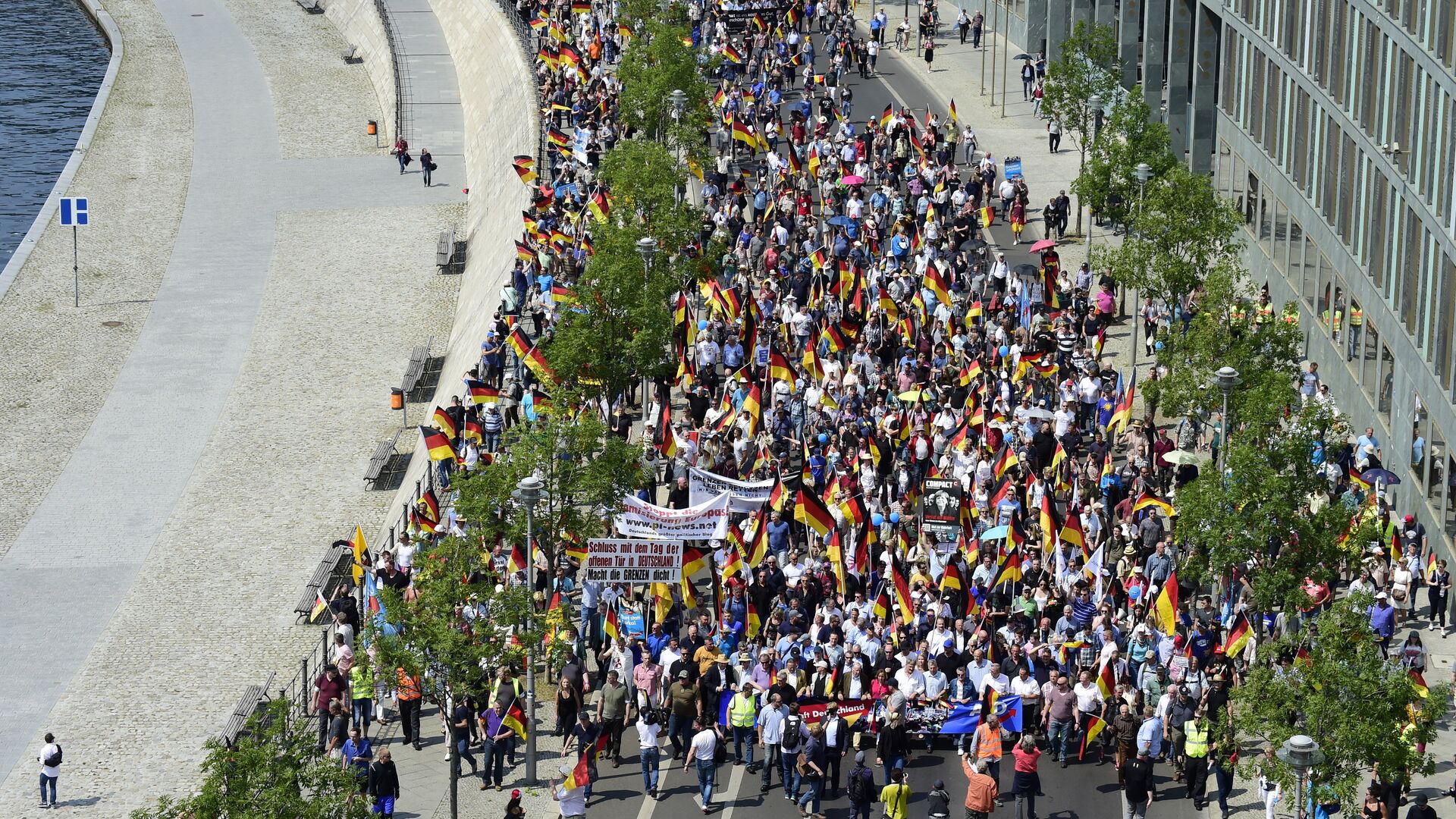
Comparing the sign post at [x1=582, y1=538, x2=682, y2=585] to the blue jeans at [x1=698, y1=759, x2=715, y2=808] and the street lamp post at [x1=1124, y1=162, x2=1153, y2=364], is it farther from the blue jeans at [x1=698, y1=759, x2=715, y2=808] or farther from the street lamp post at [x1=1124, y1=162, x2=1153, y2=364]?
the street lamp post at [x1=1124, y1=162, x2=1153, y2=364]

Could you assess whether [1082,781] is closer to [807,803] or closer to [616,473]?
[807,803]

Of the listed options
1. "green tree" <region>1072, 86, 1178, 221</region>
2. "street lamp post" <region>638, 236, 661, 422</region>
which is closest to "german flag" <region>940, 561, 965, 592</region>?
"street lamp post" <region>638, 236, 661, 422</region>

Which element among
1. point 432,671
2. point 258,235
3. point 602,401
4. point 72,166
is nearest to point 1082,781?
point 432,671

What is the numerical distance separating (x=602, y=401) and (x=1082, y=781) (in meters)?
16.0

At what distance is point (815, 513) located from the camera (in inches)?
1455

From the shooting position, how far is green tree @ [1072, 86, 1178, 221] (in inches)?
2057

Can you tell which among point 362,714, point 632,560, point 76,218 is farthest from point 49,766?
point 76,218

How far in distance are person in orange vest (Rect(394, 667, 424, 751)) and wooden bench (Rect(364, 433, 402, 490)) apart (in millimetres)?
16395

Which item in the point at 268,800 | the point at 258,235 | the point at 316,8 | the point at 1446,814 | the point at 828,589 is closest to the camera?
the point at 268,800

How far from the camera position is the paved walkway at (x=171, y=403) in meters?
43.4

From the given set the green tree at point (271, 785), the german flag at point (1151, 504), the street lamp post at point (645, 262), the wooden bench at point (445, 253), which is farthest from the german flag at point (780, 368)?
the wooden bench at point (445, 253)

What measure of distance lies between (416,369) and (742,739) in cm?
2655

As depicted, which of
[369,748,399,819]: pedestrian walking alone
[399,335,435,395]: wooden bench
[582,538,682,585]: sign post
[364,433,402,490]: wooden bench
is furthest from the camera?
[399,335,435,395]: wooden bench

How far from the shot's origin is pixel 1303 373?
44.1m
